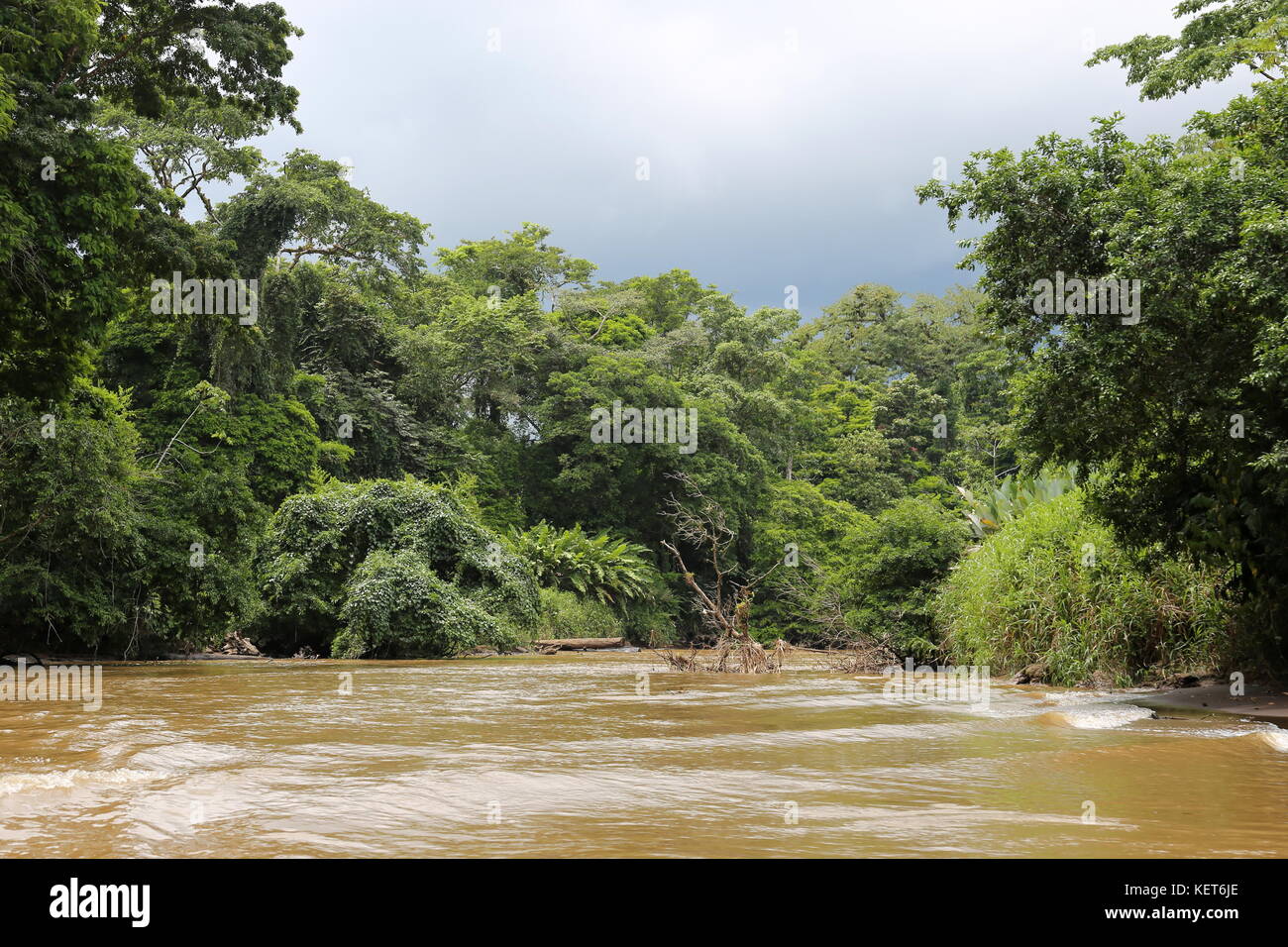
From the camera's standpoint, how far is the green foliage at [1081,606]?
10.9 m

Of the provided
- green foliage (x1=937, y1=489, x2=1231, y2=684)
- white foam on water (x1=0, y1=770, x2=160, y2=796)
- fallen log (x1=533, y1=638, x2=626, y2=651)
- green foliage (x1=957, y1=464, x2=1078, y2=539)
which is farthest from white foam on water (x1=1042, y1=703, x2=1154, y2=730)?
fallen log (x1=533, y1=638, x2=626, y2=651)

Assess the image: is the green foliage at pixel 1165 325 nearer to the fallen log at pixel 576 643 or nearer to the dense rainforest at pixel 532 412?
the dense rainforest at pixel 532 412

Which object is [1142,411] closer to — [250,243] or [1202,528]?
[1202,528]

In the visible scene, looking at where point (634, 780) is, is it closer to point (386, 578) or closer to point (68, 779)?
point (68, 779)

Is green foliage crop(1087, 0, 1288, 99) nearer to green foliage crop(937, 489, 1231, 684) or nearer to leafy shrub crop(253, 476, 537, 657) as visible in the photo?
green foliage crop(937, 489, 1231, 684)

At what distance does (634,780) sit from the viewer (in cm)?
535

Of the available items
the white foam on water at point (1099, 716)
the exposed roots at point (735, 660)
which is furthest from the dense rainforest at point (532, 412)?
the white foam on water at point (1099, 716)

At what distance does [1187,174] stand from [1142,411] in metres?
2.22

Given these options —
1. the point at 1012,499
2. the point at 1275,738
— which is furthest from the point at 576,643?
the point at 1275,738

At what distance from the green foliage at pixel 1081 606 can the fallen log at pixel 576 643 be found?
12.2 metres

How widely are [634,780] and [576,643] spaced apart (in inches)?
797

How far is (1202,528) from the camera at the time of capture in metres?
9.65

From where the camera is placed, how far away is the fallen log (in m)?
24.3
